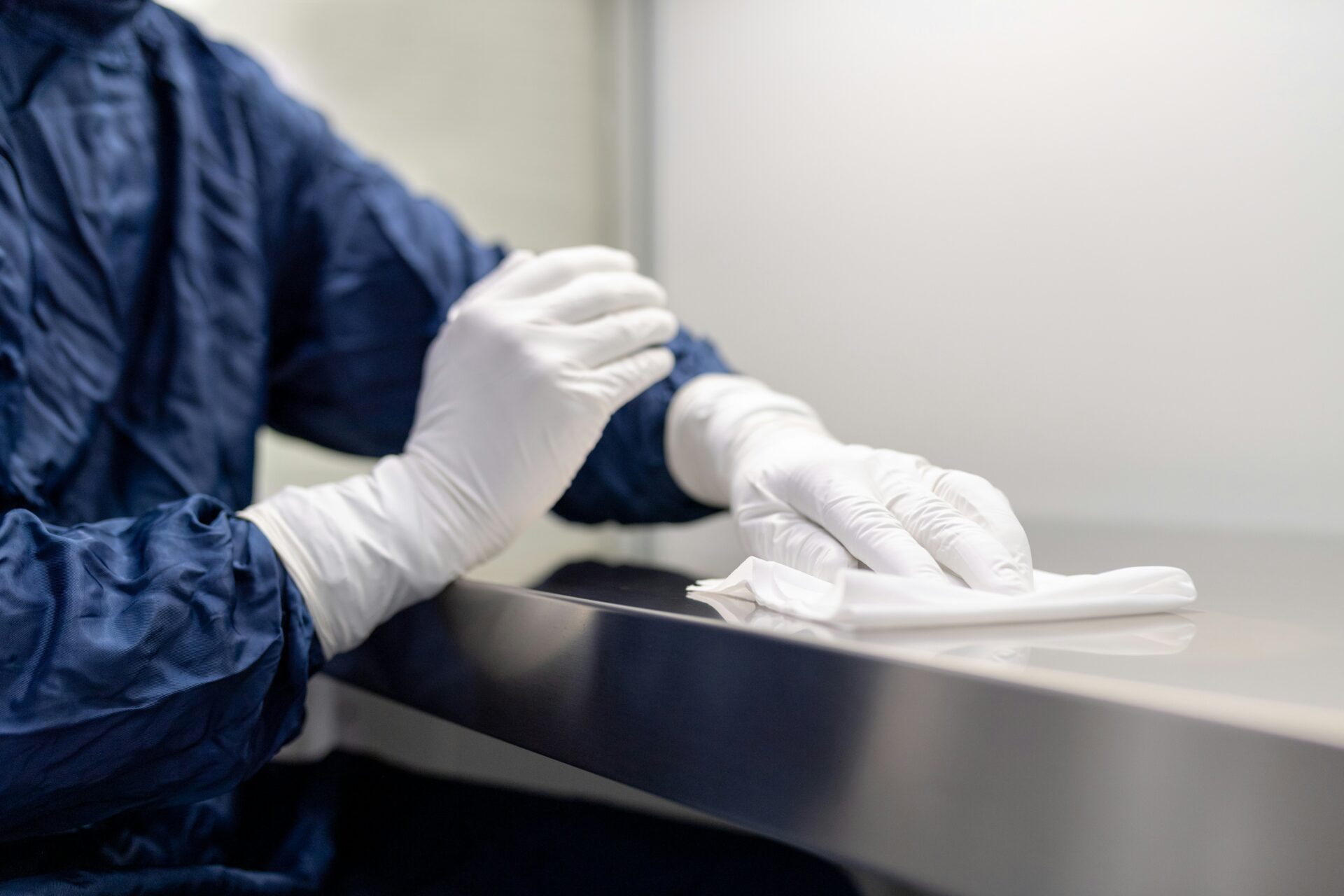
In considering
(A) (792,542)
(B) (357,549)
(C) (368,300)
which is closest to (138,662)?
(B) (357,549)

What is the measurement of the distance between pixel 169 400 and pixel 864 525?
0.59m

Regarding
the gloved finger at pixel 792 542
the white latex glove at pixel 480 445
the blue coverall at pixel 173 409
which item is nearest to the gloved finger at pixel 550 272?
the white latex glove at pixel 480 445

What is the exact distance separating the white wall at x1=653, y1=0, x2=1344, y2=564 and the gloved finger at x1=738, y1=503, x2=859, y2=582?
12.1 inches

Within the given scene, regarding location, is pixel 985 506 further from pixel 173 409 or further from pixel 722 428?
pixel 173 409

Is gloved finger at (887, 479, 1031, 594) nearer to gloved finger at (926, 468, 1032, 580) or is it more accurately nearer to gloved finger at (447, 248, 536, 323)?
gloved finger at (926, 468, 1032, 580)

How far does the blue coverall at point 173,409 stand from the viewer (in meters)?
0.48

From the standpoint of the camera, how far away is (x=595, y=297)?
0.71 m

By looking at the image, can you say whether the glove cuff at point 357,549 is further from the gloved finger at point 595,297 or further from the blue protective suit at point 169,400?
the gloved finger at point 595,297

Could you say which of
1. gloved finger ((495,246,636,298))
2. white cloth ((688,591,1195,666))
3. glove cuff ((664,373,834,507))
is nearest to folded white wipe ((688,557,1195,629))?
white cloth ((688,591,1195,666))

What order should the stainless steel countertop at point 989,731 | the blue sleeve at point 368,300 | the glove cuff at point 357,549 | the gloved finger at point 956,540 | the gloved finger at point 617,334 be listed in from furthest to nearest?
the blue sleeve at point 368,300
the gloved finger at point 617,334
the glove cuff at point 357,549
the gloved finger at point 956,540
the stainless steel countertop at point 989,731

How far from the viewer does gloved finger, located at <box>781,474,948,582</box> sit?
18.3 inches

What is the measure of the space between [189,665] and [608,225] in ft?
3.42

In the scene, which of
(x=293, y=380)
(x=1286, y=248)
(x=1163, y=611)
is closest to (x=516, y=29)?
(x=293, y=380)

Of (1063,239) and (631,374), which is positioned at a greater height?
(1063,239)
